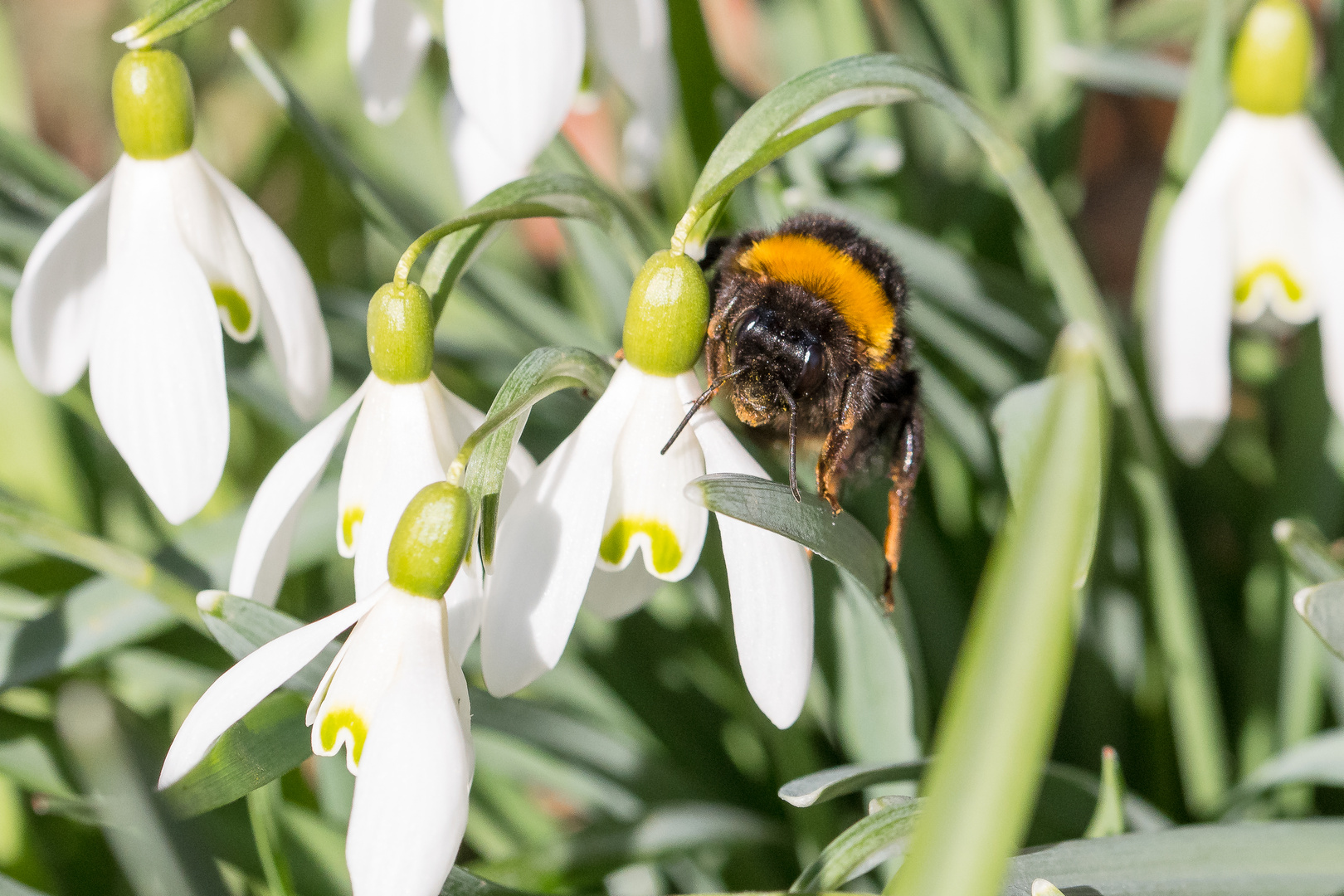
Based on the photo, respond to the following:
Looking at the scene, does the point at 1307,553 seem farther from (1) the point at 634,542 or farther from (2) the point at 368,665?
(2) the point at 368,665

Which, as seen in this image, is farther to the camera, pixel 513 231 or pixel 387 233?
pixel 513 231

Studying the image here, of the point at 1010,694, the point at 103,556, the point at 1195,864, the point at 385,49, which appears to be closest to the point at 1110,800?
the point at 1195,864

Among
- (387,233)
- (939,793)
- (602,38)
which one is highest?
(602,38)

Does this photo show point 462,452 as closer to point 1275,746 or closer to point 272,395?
point 272,395

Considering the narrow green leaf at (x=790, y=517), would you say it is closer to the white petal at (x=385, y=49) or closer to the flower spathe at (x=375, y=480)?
the flower spathe at (x=375, y=480)

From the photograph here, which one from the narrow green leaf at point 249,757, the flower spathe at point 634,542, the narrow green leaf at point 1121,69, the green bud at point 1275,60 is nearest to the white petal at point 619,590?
the flower spathe at point 634,542

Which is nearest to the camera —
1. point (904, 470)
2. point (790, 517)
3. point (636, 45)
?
point (790, 517)

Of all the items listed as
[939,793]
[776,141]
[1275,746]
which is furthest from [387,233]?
[1275,746]
